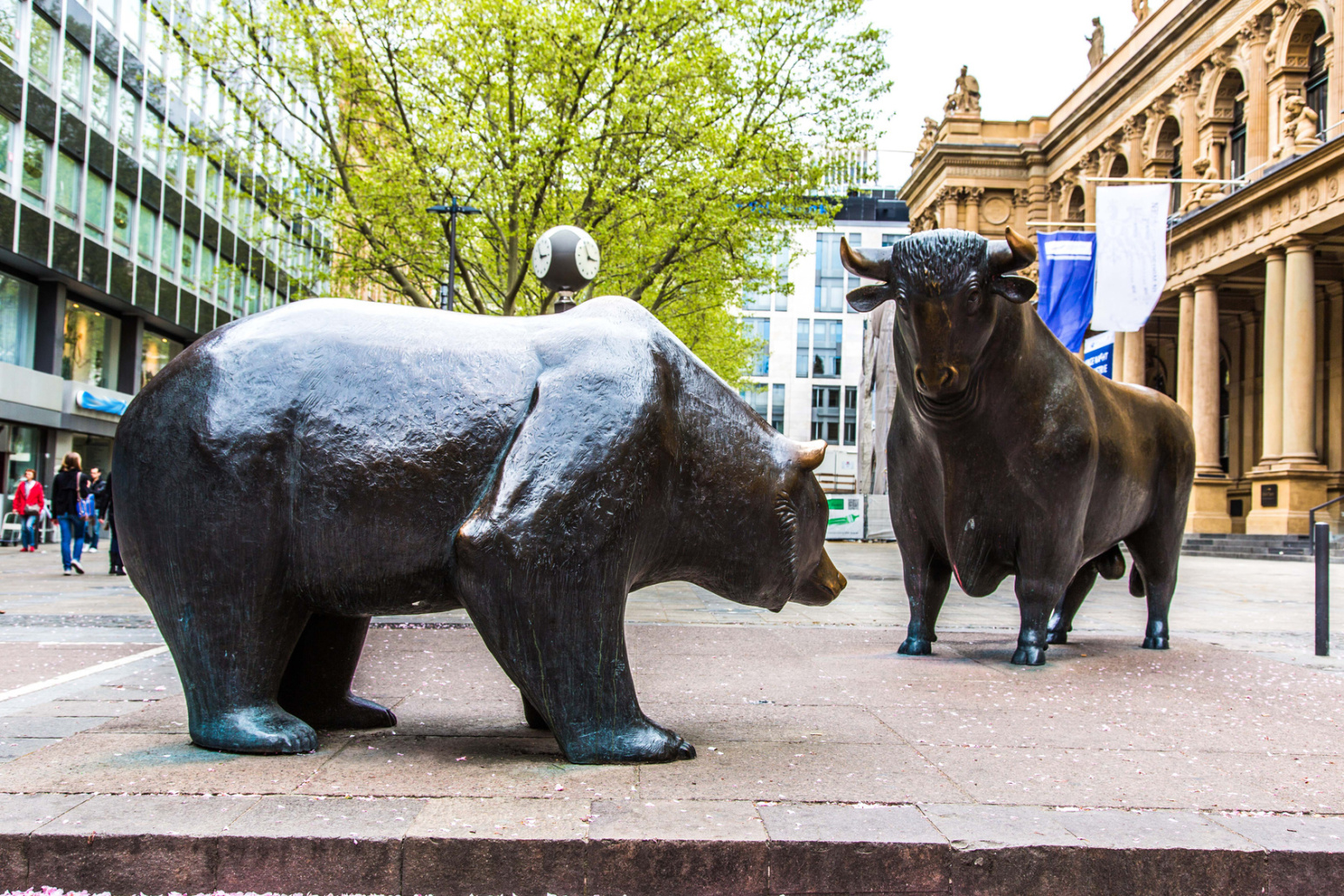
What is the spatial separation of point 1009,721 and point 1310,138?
2951cm

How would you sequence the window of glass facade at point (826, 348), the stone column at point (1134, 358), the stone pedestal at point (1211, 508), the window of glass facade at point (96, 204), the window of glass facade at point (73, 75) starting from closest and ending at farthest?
1. the window of glass facade at point (73, 75)
2. the window of glass facade at point (96, 204)
3. the stone pedestal at point (1211, 508)
4. the stone column at point (1134, 358)
5. the window of glass facade at point (826, 348)

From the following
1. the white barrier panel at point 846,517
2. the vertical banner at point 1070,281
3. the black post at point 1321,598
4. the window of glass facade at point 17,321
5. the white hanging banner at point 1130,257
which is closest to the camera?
the black post at point 1321,598

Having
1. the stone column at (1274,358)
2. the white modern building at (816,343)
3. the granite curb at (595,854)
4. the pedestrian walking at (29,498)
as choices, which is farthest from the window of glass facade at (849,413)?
the granite curb at (595,854)

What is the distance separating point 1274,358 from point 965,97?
973 inches

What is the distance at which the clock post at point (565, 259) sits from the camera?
988 cm

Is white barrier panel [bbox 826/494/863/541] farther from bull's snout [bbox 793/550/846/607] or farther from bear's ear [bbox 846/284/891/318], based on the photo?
bull's snout [bbox 793/550/846/607]

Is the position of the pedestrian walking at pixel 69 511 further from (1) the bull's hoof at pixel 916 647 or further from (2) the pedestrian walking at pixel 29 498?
(1) the bull's hoof at pixel 916 647

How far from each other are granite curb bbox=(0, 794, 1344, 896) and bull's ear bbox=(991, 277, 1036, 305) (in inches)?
117

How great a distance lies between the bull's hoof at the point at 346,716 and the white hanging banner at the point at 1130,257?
62.9 feet

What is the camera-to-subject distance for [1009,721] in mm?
4406

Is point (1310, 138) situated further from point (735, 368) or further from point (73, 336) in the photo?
point (73, 336)

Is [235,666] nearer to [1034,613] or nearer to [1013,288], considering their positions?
[1013,288]

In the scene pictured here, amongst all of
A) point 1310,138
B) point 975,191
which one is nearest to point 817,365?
point 975,191

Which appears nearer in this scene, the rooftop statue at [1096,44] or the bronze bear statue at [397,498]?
the bronze bear statue at [397,498]
